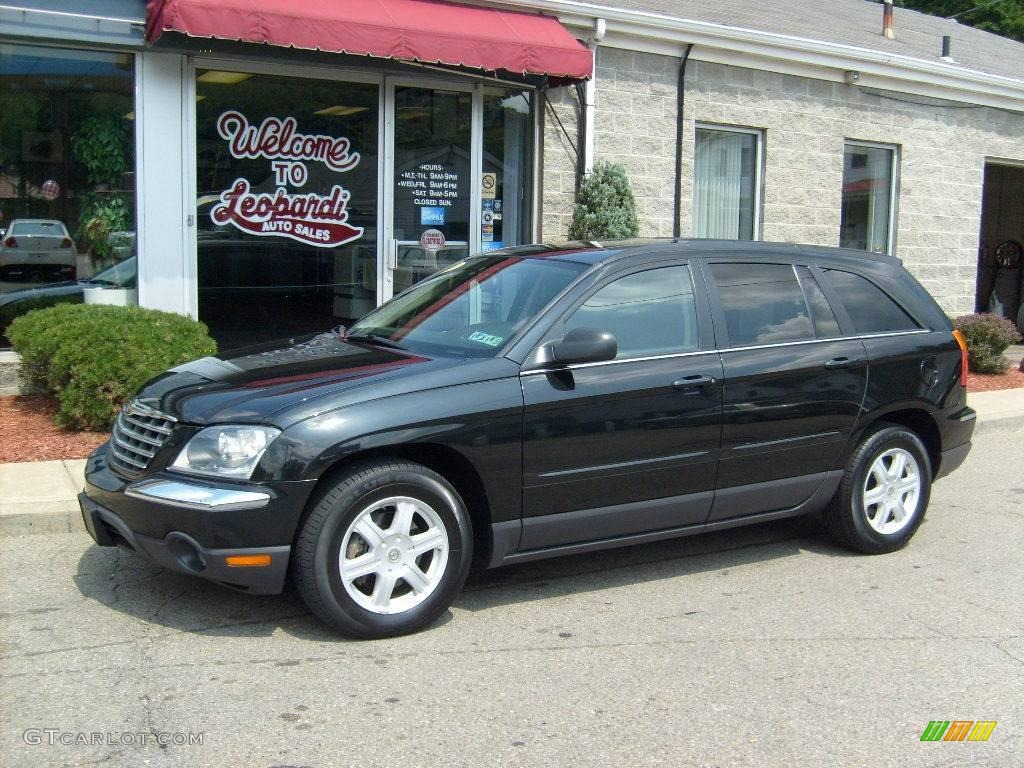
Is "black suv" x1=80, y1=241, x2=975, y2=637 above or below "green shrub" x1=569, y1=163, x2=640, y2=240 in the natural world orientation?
below

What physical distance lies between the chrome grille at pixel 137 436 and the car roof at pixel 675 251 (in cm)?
213

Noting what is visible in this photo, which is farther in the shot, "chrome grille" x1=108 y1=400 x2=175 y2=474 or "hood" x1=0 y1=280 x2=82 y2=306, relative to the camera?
"hood" x1=0 y1=280 x2=82 y2=306

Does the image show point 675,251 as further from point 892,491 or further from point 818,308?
point 892,491

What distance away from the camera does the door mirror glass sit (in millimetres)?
4828

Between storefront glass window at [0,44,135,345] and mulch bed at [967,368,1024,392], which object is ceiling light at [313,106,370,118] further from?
mulch bed at [967,368,1024,392]

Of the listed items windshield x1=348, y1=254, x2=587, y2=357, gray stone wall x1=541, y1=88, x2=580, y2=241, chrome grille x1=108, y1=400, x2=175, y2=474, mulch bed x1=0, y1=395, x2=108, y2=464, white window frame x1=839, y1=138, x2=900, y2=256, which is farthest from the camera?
white window frame x1=839, y1=138, x2=900, y2=256

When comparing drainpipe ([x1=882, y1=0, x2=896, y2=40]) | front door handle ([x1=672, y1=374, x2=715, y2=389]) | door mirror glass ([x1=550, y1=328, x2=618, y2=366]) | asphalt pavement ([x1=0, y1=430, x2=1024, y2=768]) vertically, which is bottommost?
asphalt pavement ([x1=0, y1=430, x2=1024, y2=768])

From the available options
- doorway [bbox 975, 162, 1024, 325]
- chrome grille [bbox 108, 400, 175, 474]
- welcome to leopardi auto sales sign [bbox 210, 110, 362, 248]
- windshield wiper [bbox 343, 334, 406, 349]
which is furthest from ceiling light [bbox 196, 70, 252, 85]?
doorway [bbox 975, 162, 1024, 325]

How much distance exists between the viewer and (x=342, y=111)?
34.0 feet

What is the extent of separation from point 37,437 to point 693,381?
503 cm

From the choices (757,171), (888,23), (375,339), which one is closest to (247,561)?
(375,339)

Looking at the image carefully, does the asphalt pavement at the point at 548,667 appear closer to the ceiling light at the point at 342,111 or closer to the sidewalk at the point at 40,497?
the sidewalk at the point at 40,497

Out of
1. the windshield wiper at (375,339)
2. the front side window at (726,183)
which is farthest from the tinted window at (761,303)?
the front side window at (726,183)

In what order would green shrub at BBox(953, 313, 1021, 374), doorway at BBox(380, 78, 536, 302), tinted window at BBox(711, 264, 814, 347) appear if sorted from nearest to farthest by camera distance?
tinted window at BBox(711, 264, 814, 347) → doorway at BBox(380, 78, 536, 302) → green shrub at BBox(953, 313, 1021, 374)
